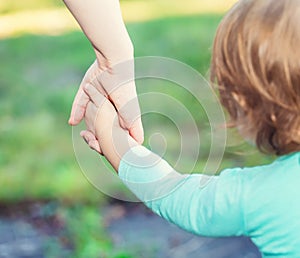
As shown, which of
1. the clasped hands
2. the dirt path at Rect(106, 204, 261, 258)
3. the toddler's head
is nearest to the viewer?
the toddler's head

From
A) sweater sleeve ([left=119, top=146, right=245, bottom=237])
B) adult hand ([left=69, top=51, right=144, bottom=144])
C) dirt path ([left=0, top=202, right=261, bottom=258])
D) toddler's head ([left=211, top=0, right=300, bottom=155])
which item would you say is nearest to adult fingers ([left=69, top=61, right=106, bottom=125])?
adult hand ([left=69, top=51, right=144, bottom=144])

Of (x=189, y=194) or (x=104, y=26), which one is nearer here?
(x=189, y=194)

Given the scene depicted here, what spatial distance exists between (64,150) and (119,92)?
1932 millimetres

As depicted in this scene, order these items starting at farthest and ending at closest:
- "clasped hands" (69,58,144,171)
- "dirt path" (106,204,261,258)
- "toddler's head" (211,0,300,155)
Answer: "dirt path" (106,204,261,258) → "clasped hands" (69,58,144,171) → "toddler's head" (211,0,300,155)

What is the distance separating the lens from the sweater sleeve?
152cm

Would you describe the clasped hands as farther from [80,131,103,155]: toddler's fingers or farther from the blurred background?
the blurred background

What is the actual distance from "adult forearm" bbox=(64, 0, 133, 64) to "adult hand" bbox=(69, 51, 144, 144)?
20mm

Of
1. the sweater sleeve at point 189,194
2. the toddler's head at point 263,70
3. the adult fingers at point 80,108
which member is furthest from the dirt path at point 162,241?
the toddler's head at point 263,70

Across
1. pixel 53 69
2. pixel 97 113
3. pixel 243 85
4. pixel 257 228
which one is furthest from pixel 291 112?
pixel 53 69

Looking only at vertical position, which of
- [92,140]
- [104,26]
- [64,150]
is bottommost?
[64,150]

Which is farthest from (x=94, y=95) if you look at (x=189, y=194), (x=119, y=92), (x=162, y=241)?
(x=162, y=241)

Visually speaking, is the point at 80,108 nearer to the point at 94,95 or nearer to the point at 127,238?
the point at 94,95

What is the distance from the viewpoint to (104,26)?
1.80 meters

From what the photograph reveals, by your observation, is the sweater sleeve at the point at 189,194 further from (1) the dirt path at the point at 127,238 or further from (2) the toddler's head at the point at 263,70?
(1) the dirt path at the point at 127,238
